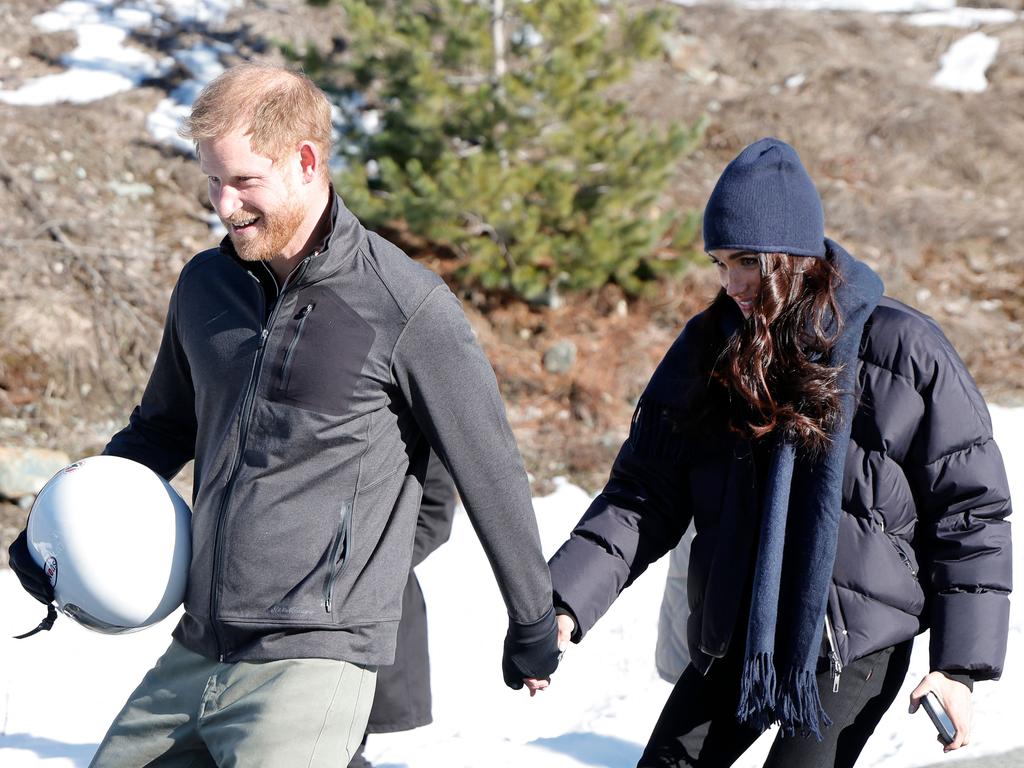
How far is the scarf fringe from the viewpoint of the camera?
2.43m

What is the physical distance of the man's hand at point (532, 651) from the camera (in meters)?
2.44

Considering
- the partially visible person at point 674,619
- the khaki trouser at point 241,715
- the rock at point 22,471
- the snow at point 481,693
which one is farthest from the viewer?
the rock at point 22,471

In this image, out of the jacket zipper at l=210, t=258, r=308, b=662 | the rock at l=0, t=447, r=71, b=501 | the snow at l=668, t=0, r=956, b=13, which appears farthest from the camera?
the snow at l=668, t=0, r=956, b=13

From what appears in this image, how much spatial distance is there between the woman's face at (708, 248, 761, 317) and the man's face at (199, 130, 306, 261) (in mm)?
914

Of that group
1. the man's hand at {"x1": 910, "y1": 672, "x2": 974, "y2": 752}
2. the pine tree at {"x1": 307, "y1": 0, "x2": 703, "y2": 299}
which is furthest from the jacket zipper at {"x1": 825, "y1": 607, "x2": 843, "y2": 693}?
the pine tree at {"x1": 307, "y1": 0, "x2": 703, "y2": 299}

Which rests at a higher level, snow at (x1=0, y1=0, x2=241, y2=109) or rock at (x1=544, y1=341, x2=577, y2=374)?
snow at (x1=0, y1=0, x2=241, y2=109)

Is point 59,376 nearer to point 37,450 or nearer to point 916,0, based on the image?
point 37,450

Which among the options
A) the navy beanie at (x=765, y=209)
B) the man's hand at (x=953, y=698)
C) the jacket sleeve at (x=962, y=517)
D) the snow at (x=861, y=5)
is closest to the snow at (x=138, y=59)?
the snow at (x=861, y=5)

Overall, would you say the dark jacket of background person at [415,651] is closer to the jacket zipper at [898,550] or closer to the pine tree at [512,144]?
the jacket zipper at [898,550]

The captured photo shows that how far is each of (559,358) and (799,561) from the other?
658cm

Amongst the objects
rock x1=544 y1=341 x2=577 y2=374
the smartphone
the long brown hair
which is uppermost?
the long brown hair

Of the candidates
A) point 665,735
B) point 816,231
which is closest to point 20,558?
point 665,735

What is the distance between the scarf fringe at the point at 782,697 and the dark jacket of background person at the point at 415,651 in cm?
103

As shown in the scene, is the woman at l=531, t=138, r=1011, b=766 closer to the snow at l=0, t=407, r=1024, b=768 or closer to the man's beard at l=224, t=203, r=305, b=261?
the man's beard at l=224, t=203, r=305, b=261
